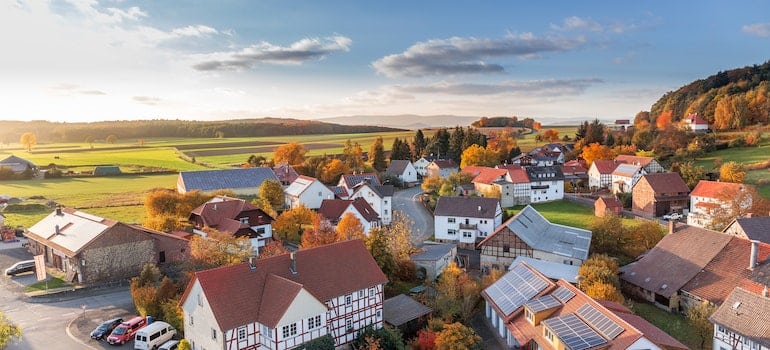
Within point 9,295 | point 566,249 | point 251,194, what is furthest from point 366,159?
point 9,295

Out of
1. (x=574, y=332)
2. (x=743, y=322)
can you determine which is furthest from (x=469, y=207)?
(x=574, y=332)

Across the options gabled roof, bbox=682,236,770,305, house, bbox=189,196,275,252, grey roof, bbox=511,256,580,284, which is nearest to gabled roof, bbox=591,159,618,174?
grey roof, bbox=511,256,580,284

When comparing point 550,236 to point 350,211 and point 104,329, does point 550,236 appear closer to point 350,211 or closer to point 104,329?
point 350,211

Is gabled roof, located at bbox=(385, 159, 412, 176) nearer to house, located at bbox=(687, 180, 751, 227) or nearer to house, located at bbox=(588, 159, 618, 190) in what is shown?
house, located at bbox=(588, 159, 618, 190)

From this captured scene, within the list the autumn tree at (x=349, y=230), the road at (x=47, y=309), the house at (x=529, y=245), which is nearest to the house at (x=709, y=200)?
the house at (x=529, y=245)

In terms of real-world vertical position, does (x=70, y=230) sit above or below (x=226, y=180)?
below
